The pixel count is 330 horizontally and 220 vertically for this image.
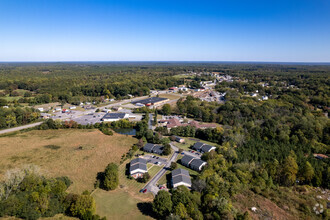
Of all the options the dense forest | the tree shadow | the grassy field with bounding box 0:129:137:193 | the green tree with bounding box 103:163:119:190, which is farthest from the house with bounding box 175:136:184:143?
the tree shadow

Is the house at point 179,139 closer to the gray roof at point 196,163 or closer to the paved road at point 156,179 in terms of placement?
the paved road at point 156,179

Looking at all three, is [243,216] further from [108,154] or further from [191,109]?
[191,109]

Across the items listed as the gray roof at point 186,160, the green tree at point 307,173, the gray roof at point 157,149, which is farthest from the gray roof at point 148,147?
the green tree at point 307,173

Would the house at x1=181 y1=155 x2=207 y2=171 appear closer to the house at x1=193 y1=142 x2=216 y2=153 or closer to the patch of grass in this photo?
the house at x1=193 y1=142 x2=216 y2=153

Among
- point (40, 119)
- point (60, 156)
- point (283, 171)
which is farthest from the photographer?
point (40, 119)

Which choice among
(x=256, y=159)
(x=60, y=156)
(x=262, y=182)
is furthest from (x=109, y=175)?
(x=256, y=159)

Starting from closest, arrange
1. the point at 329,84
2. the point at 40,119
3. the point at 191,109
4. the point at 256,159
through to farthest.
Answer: the point at 256,159
the point at 40,119
the point at 191,109
the point at 329,84

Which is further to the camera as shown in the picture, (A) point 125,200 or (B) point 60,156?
(B) point 60,156
